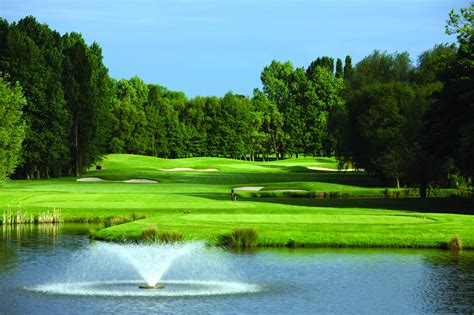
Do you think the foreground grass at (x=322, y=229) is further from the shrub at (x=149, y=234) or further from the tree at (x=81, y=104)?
the tree at (x=81, y=104)

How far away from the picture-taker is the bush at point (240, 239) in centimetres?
4109

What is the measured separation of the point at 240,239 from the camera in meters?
41.1

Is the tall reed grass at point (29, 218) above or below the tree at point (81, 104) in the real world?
below

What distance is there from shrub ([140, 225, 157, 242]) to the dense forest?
27668mm

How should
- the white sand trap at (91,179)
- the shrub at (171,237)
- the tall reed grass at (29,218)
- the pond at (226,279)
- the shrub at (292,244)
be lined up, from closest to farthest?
the pond at (226,279) < the shrub at (171,237) < the shrub at (292,244) < the tall reed grass at (29,218) < the white sand trap at (91,179)

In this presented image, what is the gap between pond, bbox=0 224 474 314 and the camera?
2611cm

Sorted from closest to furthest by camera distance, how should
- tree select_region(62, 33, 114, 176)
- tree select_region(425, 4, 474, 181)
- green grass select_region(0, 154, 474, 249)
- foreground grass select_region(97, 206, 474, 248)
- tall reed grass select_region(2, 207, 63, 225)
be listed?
foreground grass select_region(97, 206, 474, 248) < green grass select_region(0, 154, 474, 249) < tall reed grass select_region(2, 207, 63, 225) < tree select_region(425, 4, 474, 181) < tree select_region(62, 33, 114, 176)

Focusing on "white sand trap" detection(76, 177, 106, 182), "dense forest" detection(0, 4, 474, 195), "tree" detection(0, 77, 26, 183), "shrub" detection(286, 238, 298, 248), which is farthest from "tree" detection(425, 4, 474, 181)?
"white sand trap" detection(76, 177, 106, 182)

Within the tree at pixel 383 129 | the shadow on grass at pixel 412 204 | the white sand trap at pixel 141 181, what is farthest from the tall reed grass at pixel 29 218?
the white sand trap at pixel 141 181

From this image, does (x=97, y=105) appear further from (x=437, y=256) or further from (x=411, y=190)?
(x=437, y=256)

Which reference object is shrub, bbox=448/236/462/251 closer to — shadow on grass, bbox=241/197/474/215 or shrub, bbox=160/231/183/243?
shrub, bbox=160/231/183/243

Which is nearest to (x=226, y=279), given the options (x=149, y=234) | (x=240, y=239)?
(x=240, y=239)

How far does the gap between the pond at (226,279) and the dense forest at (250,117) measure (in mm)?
26409

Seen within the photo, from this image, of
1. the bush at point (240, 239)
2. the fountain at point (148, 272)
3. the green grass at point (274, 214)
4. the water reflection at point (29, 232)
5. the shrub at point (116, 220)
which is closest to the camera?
the fountain at point (148, 272)
